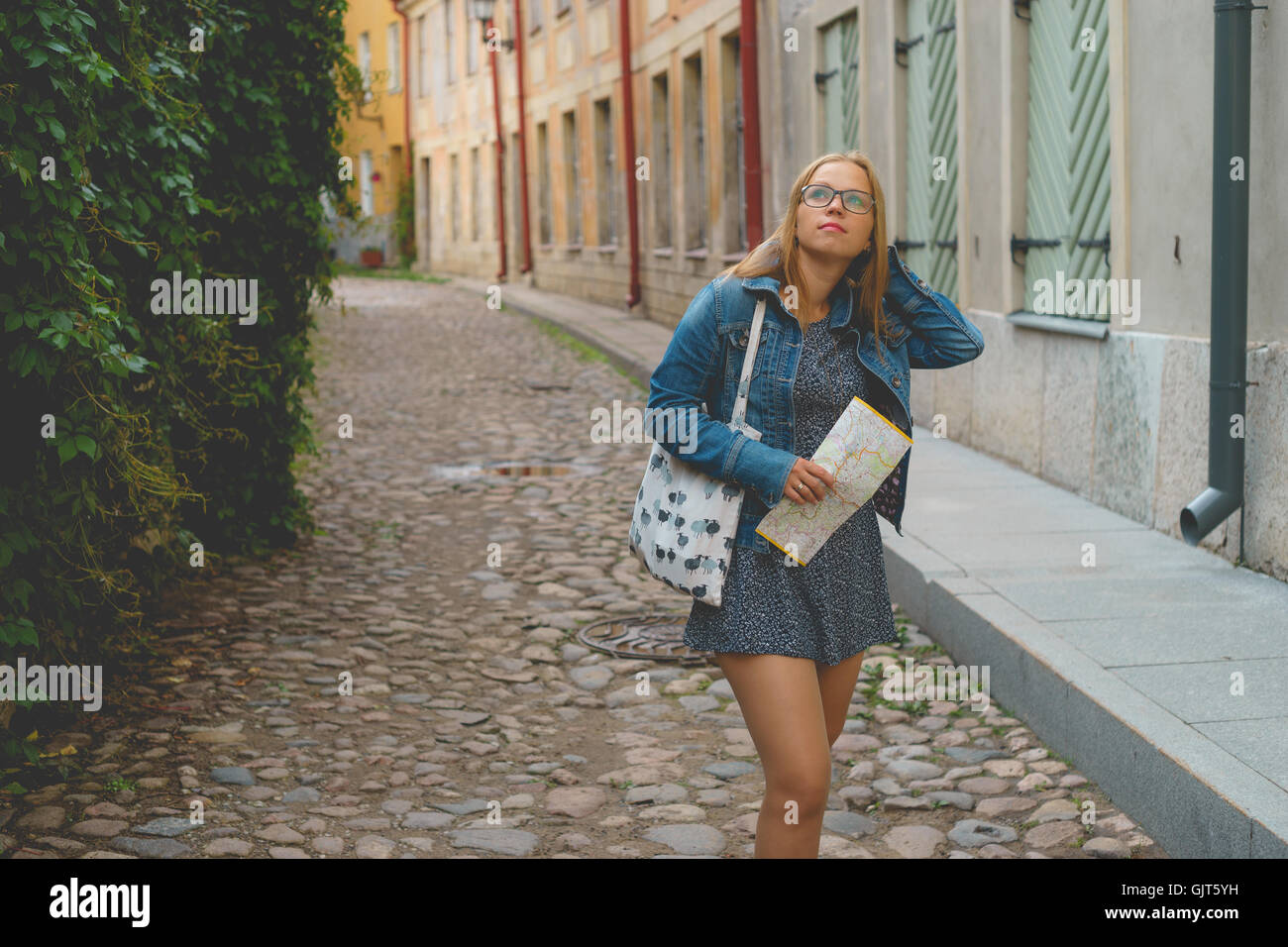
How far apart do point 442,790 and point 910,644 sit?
7.51 ft

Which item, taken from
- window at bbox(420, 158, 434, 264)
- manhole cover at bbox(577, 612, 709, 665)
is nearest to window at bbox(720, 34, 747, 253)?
manhole cover at bbox(577, 612, 709, 665)

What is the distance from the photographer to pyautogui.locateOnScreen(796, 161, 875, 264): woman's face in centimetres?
333

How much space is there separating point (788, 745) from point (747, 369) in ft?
2.59

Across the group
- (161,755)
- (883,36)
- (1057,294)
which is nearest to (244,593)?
(161,755)

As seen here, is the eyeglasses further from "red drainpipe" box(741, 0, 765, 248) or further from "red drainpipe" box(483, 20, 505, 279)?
"red drainpipe" box(483, 20, 505, 279)

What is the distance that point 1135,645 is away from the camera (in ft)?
17.4

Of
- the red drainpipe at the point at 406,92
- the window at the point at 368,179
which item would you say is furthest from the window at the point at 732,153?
the window at the point at 368,179

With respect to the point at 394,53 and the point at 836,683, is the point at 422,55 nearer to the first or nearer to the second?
the point at 394,53

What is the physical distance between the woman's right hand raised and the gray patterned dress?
0.05 metres

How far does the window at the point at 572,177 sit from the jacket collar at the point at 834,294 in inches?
942

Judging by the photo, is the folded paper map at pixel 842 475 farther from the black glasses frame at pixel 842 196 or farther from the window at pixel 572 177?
the window at pixel 572 177

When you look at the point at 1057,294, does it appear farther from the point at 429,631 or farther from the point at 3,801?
the point at 3,801

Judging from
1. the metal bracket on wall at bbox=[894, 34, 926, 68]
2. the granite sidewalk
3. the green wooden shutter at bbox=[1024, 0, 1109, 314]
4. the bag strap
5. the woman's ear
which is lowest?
the granite sidewalk
